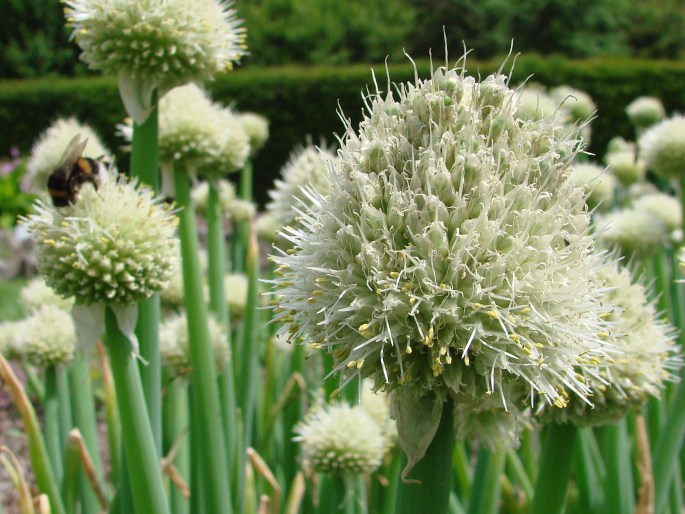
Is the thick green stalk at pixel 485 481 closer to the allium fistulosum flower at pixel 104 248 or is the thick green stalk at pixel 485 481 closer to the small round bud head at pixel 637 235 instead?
the allium fistulosum flower at pixel 104 248

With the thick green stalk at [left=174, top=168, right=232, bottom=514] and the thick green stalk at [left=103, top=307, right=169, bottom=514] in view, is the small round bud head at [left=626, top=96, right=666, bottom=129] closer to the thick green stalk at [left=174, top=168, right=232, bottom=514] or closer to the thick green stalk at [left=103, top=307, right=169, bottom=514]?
the thick green stalk at [left=174, top=168, right=232, bottom=514]

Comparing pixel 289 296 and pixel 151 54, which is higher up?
pixel 151 54

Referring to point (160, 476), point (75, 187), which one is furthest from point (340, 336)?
point (75, 187)

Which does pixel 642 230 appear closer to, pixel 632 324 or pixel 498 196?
pixel 632 324

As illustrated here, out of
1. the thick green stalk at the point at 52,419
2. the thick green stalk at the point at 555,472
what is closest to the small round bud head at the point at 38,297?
the thick green stalk at the point at 52,419

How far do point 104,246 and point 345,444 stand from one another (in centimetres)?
79

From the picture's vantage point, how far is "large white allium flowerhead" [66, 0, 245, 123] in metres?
1.58

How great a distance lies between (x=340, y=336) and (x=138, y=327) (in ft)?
2.25

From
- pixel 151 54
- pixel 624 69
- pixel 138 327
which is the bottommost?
pixel 138 327

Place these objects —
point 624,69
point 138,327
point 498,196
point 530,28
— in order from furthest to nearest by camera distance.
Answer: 1. point 530,28
2. point 624,69
3. point 138,327
4. point 498,196

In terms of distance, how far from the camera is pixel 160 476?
1.28 metres

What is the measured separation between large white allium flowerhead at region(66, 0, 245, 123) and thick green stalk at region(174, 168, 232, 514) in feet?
1.01

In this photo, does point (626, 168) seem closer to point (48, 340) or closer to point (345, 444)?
point (345, 444)

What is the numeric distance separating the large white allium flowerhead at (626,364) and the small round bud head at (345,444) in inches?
21.9
